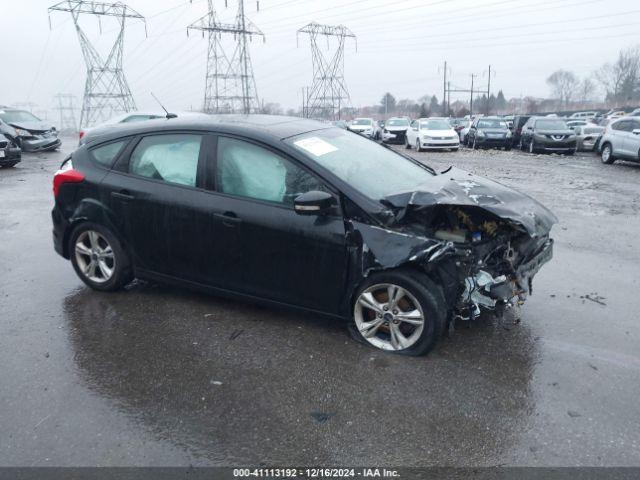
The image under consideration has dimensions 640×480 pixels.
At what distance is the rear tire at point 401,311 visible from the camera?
143 inches

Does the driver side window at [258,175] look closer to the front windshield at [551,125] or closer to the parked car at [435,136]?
the parked car at [435,136]

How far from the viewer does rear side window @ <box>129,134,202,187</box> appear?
4.44 meters

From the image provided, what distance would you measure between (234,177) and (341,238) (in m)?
1.07

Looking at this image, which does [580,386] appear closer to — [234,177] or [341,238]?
[341,238]

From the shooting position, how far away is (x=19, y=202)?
10070 mm

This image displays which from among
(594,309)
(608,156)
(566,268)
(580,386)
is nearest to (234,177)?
(580,386)

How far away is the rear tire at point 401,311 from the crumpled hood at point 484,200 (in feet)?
1.74

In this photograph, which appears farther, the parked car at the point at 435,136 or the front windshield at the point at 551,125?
the parked car at the point at 435,136

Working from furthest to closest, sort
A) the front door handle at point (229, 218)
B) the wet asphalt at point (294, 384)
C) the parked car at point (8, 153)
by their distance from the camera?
the parked car at point (8, 153), the front door handle at point (229, 218), the wet asphalt at point (294, 384)

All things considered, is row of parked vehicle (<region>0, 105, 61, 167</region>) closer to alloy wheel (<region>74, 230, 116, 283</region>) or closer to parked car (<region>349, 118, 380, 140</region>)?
alloy wheel (<region>74, 230, 116, 283</region>)

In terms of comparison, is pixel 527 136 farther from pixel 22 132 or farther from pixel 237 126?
pixel 237 126

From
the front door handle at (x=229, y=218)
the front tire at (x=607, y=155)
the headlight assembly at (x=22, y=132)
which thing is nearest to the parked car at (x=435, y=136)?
the front tire at (x=607, y=155)

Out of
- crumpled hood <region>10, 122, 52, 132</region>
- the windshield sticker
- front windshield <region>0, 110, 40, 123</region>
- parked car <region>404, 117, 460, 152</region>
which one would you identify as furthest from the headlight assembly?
the windshield sticker

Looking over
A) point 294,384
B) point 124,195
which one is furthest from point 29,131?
point 294,384
